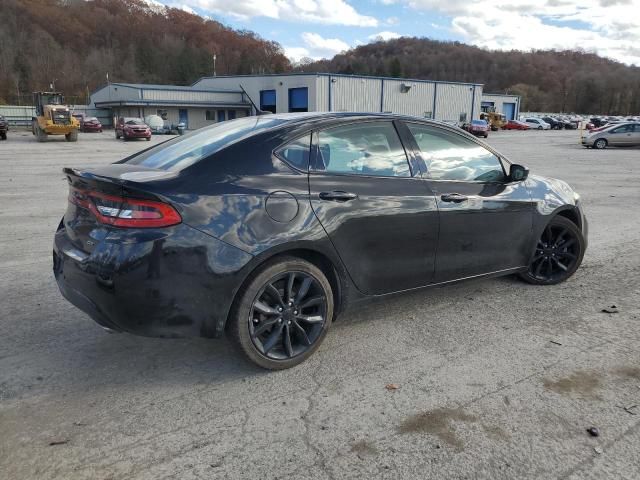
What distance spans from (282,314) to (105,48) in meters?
130

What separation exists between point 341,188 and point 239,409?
1532mm

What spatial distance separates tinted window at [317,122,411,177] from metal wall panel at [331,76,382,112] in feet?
154

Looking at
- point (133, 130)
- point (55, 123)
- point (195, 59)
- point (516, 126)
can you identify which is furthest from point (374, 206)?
point (195, 59)

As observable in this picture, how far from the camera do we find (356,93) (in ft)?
169

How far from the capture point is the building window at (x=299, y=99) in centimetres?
5081

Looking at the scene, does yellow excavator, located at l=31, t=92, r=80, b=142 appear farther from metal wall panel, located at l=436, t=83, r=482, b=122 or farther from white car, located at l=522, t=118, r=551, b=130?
white car, located at l=522, t=118, r=551, b=130

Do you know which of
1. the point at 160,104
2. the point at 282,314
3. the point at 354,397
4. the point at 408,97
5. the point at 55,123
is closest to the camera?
the point at 354,397

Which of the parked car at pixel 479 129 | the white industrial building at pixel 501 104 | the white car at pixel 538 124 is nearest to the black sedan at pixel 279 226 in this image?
the parked car at pixel 479 129

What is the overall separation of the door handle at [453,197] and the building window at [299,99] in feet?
157

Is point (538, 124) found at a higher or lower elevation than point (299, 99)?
lower

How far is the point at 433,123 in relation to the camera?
13.6 ft

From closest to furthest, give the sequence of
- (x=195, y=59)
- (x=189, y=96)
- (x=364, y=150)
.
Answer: (x=364, y=150)
(x=189, y=96)
(x=195, y=59)

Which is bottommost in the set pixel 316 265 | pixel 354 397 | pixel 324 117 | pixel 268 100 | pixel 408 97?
pixel 354 397

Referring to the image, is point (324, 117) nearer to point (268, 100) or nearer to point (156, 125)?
point (156, 125)
